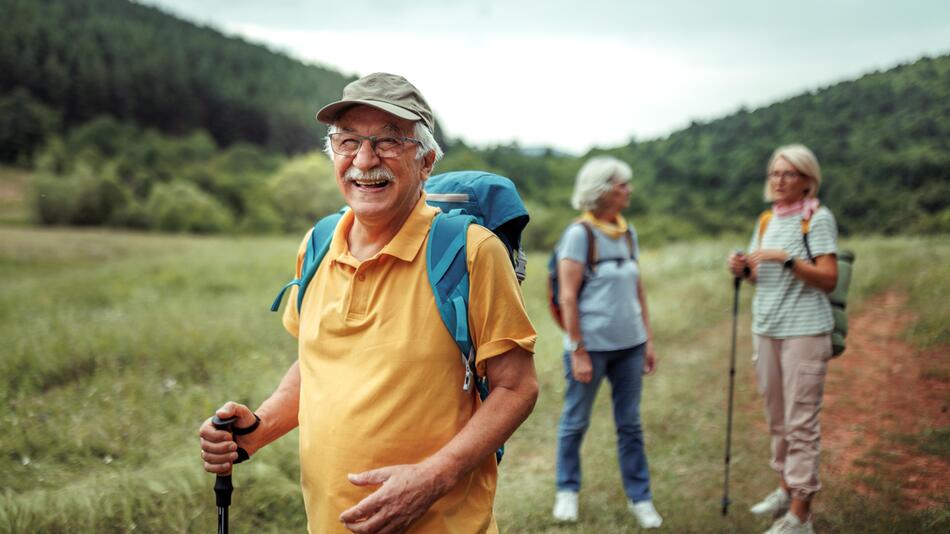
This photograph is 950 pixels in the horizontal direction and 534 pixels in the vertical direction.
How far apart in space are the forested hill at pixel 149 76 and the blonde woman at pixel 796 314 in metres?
38.8

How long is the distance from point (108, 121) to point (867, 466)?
59.3 meters

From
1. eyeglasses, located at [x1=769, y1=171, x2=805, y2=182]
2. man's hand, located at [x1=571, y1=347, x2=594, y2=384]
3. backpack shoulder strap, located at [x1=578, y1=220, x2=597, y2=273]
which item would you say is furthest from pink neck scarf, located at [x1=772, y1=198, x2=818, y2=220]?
man's hand, located at [x1=571, y1=347, x2=594, y2=384]

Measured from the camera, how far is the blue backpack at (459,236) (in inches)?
67.4

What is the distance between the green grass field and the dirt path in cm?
25

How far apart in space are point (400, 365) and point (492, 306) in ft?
0.93

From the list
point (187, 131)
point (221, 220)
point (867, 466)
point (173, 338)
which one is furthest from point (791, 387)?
point (187, 131)

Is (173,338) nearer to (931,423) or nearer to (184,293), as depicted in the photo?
(184,293)

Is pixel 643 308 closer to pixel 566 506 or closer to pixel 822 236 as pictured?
pixel 822 236

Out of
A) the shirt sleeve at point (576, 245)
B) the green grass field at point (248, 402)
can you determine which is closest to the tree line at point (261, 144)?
the green grass field at point (248, 402)

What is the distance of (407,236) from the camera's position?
70.7 inches

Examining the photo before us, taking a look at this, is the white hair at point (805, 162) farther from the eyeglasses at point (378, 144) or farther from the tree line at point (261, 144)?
the tree line at point (261, 144)

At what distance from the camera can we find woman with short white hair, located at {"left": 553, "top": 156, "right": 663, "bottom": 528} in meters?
4.09

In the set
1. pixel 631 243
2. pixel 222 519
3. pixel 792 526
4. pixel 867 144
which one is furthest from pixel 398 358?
pixel 867 144

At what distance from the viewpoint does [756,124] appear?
44.7 feet
